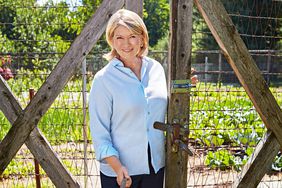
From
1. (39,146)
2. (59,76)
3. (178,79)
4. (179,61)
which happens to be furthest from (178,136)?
(39,146)

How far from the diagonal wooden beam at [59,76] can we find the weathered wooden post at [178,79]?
474 mm

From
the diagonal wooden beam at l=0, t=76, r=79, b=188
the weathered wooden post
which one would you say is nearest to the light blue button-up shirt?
the weathered wooden post

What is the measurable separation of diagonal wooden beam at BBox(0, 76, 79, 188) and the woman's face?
1.05 metres

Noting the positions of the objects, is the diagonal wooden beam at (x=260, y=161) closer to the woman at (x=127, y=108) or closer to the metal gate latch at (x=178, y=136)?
the metal gate latch at (x=178, y=136)

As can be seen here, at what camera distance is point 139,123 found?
246cm

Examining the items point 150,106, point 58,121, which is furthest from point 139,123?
point 58,121

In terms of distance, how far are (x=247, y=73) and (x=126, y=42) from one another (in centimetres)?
107

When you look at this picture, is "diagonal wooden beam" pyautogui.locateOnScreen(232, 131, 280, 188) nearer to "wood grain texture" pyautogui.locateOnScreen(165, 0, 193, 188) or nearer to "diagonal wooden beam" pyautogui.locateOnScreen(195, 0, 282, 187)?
"diagonal wooden beam" pyautogui.locateOnScreen(195, 0, 282, 187)

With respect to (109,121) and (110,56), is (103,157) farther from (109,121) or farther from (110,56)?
(110,56)

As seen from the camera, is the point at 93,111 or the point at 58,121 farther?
the point at 58,121

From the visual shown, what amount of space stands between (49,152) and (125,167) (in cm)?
94

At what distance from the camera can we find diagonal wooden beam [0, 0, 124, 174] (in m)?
2.94

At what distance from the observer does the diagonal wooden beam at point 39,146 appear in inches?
123

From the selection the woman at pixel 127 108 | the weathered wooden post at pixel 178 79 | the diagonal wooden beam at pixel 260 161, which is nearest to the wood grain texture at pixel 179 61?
the weathered wooden post at pixel 178 79
